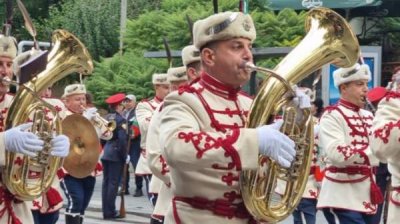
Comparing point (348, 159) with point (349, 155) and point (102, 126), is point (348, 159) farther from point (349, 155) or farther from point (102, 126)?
point (102, 126)

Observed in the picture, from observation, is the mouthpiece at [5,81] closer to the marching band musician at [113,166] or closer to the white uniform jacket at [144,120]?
the white uniform jacket at [144,120]

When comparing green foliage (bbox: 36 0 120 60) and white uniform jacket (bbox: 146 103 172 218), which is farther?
green foliage (bbox: 36 0 120 60)

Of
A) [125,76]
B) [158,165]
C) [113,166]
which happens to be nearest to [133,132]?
[113,166]

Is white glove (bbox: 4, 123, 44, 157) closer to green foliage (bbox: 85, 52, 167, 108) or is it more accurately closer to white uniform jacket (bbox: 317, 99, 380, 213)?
white uniform jacket (bbox: 317, 99, 380, 213)

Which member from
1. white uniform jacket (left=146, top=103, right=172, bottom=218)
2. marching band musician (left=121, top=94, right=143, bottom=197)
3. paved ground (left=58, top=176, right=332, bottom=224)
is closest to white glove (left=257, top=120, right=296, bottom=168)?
white uniform jacket (left=146, top=103, right=172, bottom=218)

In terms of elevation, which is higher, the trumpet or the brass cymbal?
the brass cymbal

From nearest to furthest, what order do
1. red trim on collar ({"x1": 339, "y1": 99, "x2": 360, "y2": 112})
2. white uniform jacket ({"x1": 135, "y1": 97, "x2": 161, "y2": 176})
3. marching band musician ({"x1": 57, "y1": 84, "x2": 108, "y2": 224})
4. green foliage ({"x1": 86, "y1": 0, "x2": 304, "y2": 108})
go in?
red trim on collar ({"x1": 339, "y1": 99, "x2": 360, "y2": 112})
marching band musician ({"x1": 57, "y1": 84, "x2": 108, "y2": 224})
white uniform jacket ({"x1": 135, "y1": 97, "x2": 161, "y2": 176})
green foliage ({"x1": 86, "y1": 0, "x2": 304, "y2": 108})

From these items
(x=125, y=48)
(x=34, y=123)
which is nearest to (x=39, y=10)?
(x=125, y=48)

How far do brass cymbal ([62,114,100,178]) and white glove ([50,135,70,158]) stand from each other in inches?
74.9

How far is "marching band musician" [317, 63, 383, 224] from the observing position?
8195mm

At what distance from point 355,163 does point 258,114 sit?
3.69 metres

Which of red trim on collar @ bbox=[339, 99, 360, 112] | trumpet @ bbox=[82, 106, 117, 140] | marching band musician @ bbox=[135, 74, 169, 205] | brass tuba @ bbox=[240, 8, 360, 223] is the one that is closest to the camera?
brass tuba @ bbox=[240, 8, 360, 223]

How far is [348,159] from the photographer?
812 centimetres

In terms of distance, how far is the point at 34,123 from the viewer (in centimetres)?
603
